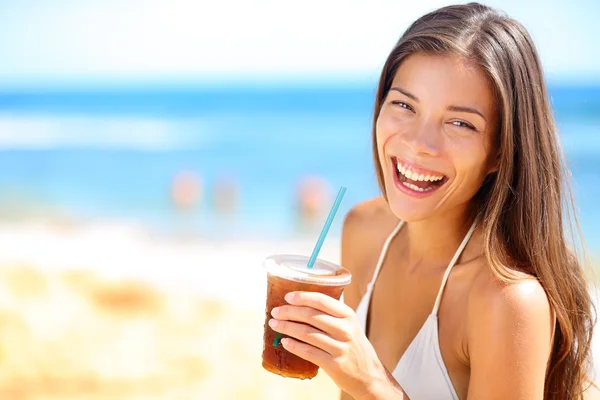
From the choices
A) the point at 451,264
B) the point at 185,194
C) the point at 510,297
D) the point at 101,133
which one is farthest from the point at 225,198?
the point at 101,133

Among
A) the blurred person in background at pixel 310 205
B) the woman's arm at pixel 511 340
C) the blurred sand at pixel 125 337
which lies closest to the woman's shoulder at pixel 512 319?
the woman's arm at pixel 511 340

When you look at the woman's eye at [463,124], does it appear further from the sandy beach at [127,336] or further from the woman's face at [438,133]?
the sandy beach at [127,336]

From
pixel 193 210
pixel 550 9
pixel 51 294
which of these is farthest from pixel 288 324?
pixel 550 9

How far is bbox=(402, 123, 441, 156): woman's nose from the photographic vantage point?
2.43m

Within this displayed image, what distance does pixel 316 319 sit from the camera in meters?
2.05

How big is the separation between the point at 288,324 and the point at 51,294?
11.9 feet

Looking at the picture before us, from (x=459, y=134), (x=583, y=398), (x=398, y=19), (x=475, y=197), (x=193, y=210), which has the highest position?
(x=398, y=19)

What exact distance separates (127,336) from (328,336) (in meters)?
3.19

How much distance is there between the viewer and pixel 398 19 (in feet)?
96.0

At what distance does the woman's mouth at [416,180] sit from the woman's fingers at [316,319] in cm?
63

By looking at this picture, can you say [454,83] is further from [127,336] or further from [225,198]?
[225,198]

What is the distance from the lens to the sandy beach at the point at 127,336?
435cm

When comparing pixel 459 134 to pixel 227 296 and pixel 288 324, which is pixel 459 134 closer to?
pixel 288 324

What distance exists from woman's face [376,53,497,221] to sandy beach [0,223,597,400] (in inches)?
83.7
